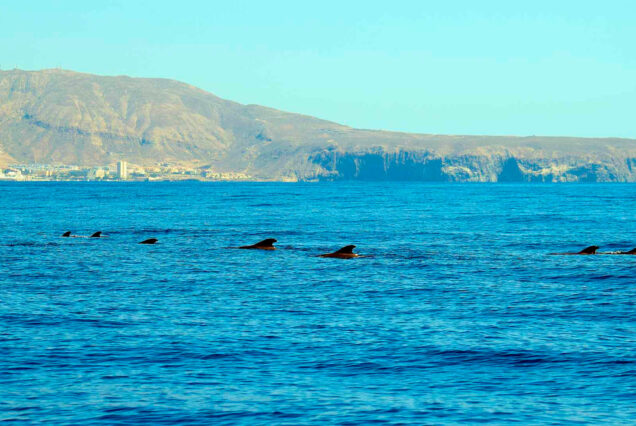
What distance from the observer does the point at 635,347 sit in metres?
22.6

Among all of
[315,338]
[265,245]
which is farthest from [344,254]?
[315,338]

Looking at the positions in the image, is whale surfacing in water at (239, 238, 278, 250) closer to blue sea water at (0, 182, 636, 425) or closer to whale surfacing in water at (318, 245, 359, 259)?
blue sea water at (0, 182, 636, 425)

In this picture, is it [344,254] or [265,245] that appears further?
[265,245]

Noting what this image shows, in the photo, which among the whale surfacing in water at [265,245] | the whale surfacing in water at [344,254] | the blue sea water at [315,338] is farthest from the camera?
the whale surfacing in water at [265,245]

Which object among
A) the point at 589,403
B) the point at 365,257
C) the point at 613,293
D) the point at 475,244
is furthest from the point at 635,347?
the point at 475,244

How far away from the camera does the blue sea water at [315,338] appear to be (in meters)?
17.6

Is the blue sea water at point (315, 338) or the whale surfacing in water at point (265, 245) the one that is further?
the whale surfacing in water at point (265, 245)

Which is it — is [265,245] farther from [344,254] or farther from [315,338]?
[315,338]

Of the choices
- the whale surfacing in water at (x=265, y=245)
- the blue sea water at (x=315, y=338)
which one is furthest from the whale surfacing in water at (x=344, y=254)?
the whale surfacing in water at (x=265, y=245)

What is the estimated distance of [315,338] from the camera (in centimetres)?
2381

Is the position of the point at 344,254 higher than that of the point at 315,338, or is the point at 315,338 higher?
the point at 315,338

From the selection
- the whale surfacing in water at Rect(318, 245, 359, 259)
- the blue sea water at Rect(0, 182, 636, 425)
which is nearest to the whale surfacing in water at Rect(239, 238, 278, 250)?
the blue sea water at Rect(0, 182, 636, 425)

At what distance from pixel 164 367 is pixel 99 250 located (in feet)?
108

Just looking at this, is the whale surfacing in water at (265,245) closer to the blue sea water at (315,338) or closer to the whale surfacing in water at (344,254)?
the blue sea water at (315,338)
